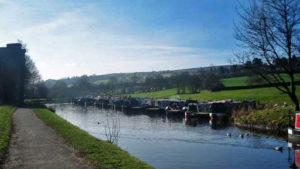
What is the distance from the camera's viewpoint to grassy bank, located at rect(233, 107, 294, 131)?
30.6m

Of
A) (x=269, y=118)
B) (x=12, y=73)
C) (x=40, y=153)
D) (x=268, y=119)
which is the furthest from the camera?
(x=12, y=73)

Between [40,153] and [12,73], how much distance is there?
2143 inches

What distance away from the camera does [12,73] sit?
63.8 metres

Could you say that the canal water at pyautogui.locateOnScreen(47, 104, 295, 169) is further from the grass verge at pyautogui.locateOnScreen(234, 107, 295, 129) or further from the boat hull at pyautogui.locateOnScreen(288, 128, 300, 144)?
the grass verge at pyautogui.locateOnScreen(234, 107, 295, 129)

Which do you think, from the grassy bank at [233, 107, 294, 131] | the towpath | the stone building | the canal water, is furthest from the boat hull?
the stone building

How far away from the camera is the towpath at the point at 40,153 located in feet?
40.9

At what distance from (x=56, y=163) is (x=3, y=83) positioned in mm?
54713

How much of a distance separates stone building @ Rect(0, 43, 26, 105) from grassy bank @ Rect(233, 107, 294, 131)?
43.5m

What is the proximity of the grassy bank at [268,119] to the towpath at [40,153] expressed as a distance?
21.0 meters

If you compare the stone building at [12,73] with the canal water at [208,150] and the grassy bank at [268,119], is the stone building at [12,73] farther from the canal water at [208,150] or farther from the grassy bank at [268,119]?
the grassy bank at [268,119]

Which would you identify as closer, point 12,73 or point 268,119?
point 268,119

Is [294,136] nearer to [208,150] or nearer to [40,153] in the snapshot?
[208,150]

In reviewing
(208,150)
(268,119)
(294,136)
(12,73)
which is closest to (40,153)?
(208,150)

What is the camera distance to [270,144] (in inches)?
950
